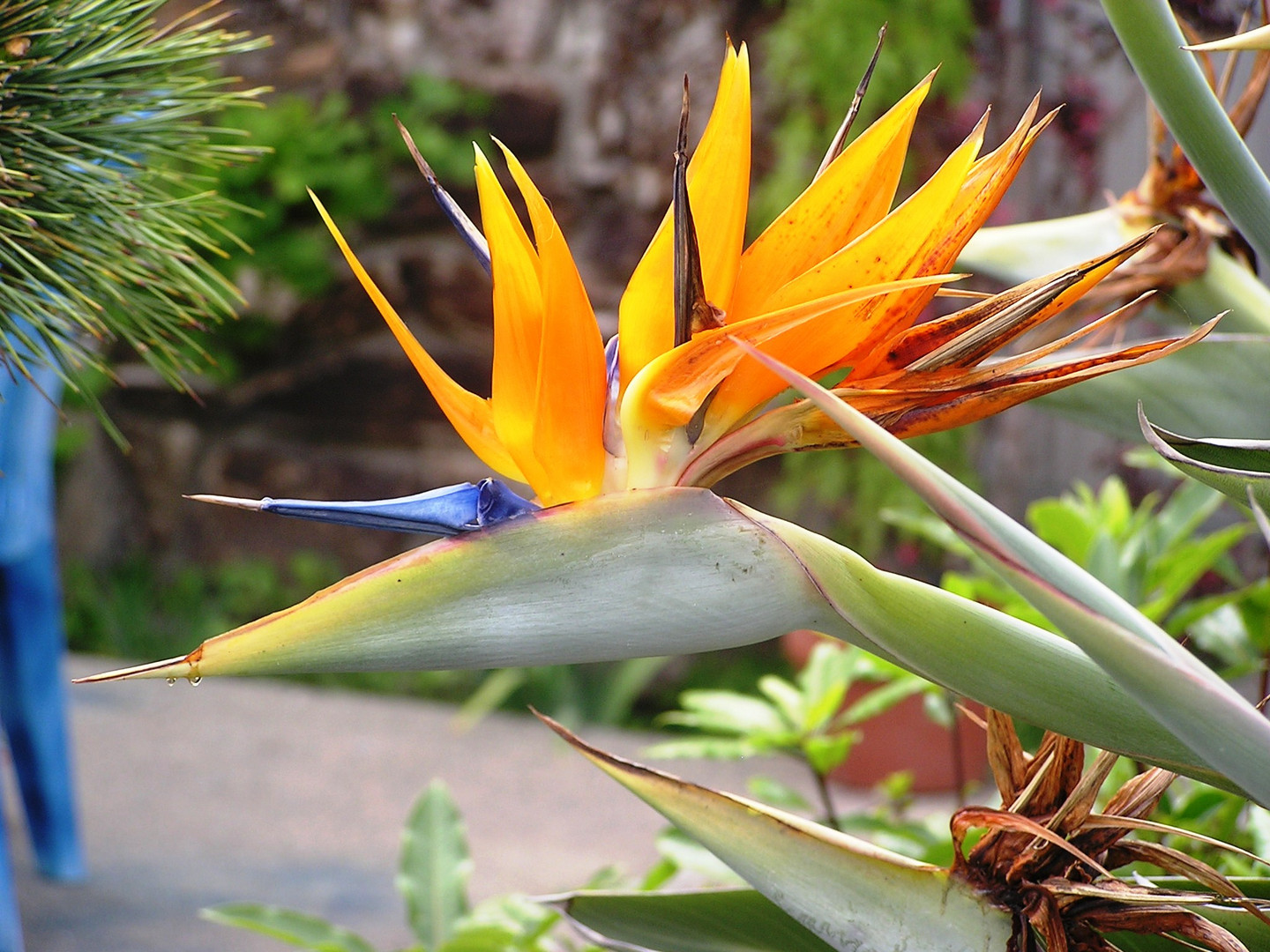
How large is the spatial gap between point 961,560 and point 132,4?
2124 millimetres

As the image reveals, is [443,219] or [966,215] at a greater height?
[966,215]

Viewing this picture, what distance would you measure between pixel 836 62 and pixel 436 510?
2.22 metres

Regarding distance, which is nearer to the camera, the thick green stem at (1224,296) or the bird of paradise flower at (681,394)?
the bird of paradise flower at (681,394)

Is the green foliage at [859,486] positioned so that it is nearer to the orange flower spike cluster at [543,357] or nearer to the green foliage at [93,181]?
the green foliage at [93,181]

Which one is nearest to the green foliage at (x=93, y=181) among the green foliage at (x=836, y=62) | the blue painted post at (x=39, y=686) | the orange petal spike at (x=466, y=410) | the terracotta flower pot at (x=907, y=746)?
the orange petal spike at (x=466, y=410)

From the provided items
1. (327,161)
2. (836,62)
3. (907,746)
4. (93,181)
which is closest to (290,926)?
(93,181)

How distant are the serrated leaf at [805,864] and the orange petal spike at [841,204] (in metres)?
0.15

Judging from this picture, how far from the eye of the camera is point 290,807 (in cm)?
194

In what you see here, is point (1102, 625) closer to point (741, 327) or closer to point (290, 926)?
point (741, 327)

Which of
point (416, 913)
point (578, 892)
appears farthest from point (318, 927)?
point (578, 892)

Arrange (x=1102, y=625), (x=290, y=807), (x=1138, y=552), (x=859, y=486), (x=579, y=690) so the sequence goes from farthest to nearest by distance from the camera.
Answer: (x=579, y=690) < (x=859, y=486) < (x=290, y=807) < (x=1138, y=552) < (x=1102, y=625)

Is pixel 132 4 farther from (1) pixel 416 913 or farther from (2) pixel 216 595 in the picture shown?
(2) pixel 216 595

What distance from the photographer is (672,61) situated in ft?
8.41

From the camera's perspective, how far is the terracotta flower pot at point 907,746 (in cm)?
213
